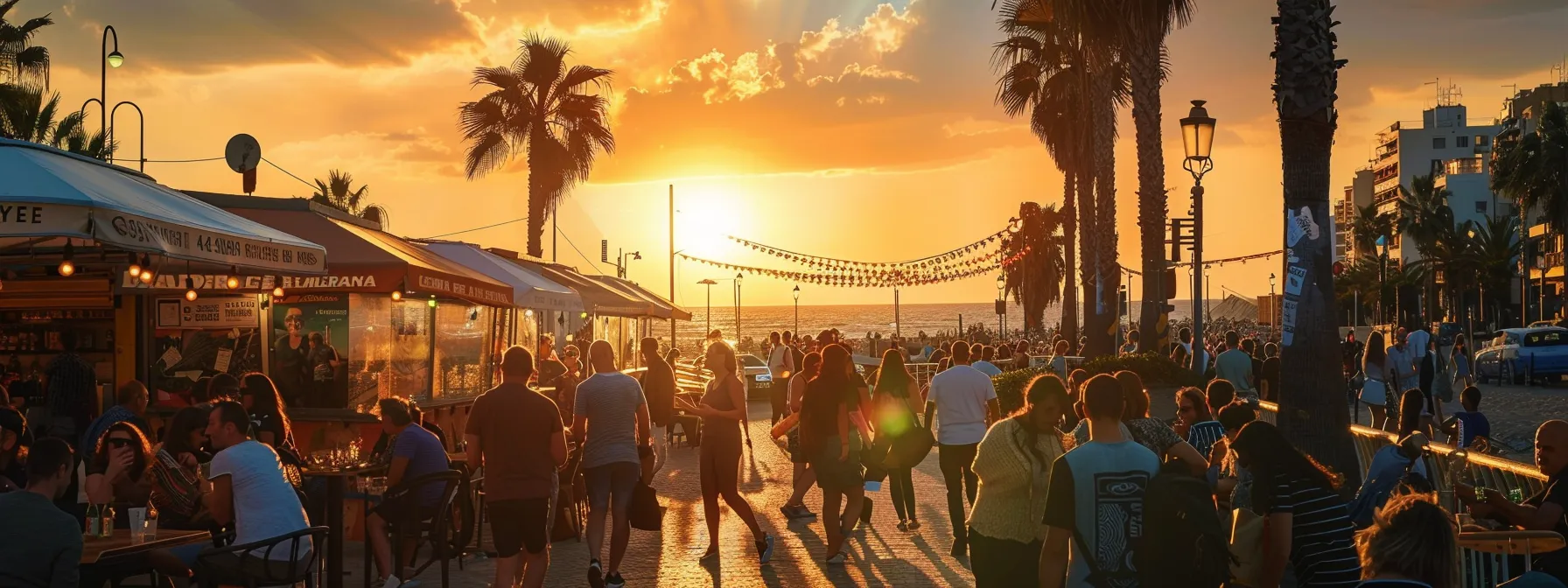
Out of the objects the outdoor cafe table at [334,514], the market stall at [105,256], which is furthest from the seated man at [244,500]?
the market stall at [105,256]

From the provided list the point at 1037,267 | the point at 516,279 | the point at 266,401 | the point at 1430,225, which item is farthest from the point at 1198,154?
the point at 1430,225

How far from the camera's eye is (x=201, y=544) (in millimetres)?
8391

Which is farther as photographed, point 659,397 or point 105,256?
point 659,397

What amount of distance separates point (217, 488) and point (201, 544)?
80 centimetres

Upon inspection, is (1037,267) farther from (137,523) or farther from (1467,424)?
(137,523)

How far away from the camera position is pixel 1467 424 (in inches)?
544

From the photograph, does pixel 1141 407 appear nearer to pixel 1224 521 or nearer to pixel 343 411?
pixel 1224 521

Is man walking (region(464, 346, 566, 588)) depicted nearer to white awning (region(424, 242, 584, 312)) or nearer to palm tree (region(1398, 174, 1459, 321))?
white awning (region(424, 242, 584, 312))

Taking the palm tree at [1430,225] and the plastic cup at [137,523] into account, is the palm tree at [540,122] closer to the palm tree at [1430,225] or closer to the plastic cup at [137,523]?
the plastic cup at [137,523]

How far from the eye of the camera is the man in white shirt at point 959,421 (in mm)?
12664

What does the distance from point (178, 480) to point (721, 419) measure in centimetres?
450

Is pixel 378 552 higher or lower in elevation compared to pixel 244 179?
lower

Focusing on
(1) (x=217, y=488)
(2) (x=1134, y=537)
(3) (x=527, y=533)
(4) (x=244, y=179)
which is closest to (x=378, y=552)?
(3) (x=527, y=533)

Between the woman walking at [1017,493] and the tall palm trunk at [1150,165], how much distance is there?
18.4m
